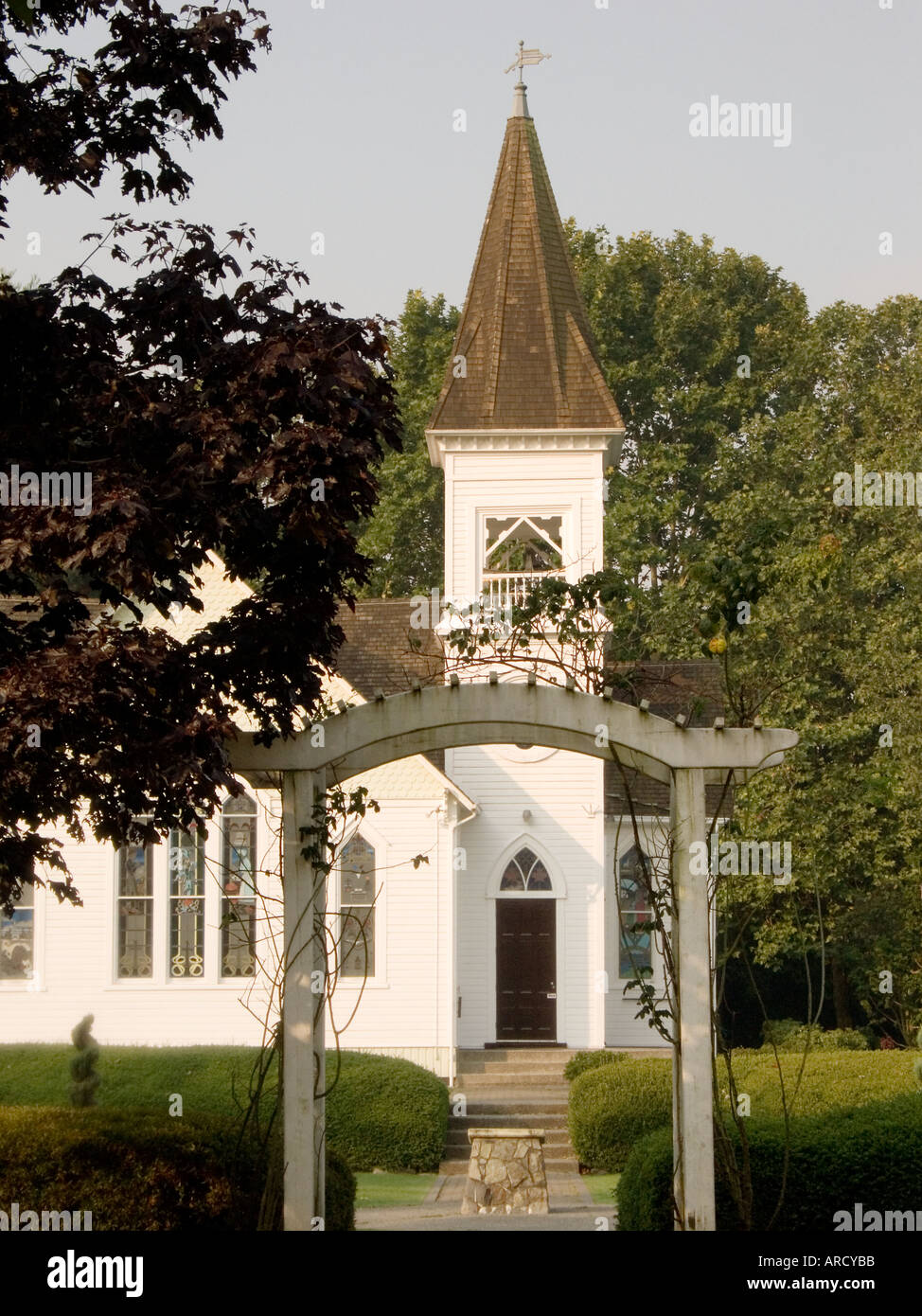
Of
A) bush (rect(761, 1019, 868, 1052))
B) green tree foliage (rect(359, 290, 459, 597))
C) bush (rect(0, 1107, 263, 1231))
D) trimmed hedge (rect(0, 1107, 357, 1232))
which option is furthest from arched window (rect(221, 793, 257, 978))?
green tree foliage (rect(359, 290, 459, 597))

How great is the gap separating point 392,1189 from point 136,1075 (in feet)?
11.9

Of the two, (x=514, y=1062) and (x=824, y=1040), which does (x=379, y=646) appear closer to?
(x=514, y=1062)

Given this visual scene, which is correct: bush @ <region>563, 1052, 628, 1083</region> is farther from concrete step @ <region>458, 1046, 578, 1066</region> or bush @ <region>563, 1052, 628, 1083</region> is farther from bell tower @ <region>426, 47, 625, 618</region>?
bell tower @ <region>426, 47, 625, 618</region>

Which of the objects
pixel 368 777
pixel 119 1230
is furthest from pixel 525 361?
pixel 119 1230

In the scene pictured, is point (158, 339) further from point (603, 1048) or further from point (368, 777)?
point (603, 1048)

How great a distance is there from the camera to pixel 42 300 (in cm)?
912

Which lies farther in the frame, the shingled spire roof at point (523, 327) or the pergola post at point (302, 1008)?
the shingled spire roof at point (523, 327)

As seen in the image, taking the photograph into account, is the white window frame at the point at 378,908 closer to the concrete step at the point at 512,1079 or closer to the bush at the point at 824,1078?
the concrete step at the point at 512,1079

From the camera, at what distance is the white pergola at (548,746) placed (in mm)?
9664

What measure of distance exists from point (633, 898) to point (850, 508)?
11.8m

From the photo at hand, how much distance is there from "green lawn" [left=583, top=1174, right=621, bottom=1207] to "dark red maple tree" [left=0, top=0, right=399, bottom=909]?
9819 millimetres

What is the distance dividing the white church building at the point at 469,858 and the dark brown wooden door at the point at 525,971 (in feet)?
0.10

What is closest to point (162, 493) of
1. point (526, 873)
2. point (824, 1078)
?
point (824, 1078)

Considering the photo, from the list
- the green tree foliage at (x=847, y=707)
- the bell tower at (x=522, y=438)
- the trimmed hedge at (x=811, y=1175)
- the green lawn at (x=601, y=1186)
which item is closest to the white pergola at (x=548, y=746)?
the trimmed hedge at (x=811, y=1175)
